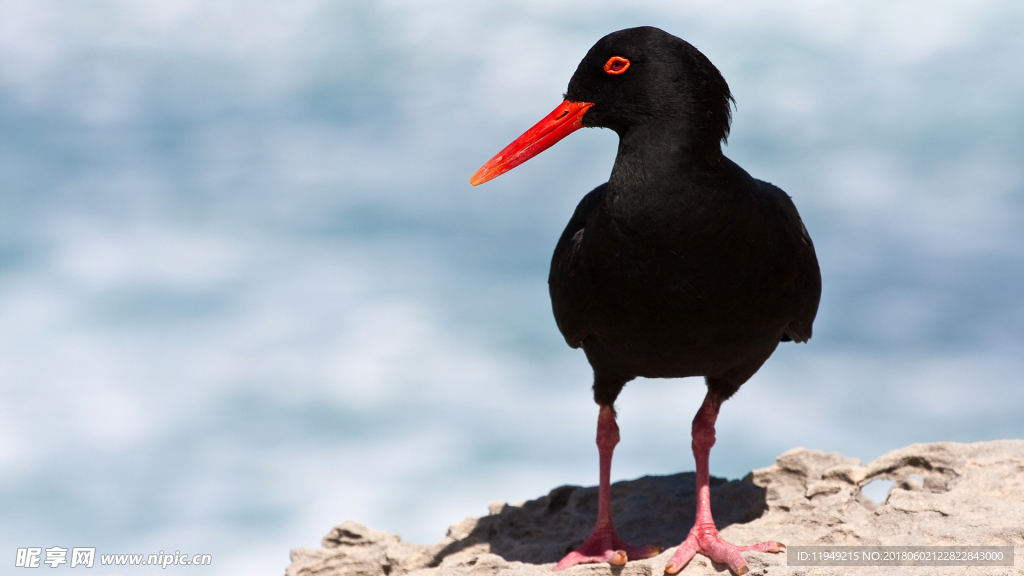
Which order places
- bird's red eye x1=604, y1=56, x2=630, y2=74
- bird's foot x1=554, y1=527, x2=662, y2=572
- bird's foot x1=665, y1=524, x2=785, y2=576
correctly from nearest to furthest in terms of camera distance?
bird's red eye x1=604, y1=56, x2=630, y2=74, bird's foot x1=665, y1=524, x2=785, y2=576, bird's foot x1=554, y1=527, x2=662, y2=572

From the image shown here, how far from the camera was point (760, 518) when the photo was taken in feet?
23.4

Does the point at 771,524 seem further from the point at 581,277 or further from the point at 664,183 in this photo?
the point at 664,183

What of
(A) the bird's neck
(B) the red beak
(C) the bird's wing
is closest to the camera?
(A) the bird's neck

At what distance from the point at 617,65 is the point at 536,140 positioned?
0.71m

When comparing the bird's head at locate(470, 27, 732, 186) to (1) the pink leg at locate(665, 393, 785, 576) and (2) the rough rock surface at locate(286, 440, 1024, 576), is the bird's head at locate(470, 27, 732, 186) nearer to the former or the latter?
(1) the pink leg at locate(665, 393, 785, 576)

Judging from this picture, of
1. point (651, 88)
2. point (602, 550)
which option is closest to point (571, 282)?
point (651, 88)

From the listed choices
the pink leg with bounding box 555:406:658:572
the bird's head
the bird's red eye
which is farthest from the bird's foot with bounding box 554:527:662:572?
the bird's red eye

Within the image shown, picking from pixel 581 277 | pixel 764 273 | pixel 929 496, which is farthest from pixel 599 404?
pixel 929 496

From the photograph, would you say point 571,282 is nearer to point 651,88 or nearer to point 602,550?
point 651,88

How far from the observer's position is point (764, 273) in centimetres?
581

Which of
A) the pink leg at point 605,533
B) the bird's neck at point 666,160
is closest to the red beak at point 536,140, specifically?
the bird's neck at point 666,160

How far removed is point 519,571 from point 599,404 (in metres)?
1.26

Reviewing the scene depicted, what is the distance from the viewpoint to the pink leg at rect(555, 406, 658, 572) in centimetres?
668

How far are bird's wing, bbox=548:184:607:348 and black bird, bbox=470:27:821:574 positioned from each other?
0.5 inches
